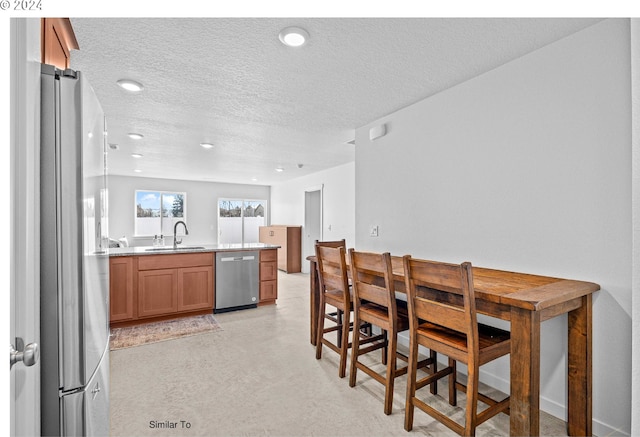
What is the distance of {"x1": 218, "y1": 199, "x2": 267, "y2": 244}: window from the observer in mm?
8680

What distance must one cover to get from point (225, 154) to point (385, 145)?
2802mm

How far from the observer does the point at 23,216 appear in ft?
2.87

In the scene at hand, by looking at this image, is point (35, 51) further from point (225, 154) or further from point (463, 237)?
point (225, 154)

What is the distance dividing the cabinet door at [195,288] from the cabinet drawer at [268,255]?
0.70 m

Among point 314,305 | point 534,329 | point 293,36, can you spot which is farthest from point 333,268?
point 293,36

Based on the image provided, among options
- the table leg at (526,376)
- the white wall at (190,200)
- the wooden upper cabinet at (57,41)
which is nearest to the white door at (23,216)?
the wooden upper cabinet at (57,41)

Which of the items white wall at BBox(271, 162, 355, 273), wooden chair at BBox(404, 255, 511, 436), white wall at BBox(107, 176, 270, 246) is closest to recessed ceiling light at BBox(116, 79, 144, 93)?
wooden chair at BBox(404, 255, 511, 436)

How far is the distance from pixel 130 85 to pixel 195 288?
95.5 inches

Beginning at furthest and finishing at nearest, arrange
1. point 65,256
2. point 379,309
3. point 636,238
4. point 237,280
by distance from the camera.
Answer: point 237,280 → point 379,309 → point 636,238 → point 65,256

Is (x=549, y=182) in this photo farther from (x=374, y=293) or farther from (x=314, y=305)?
(x=314, y=305)

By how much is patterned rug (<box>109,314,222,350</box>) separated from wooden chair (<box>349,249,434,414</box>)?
1.93 meters

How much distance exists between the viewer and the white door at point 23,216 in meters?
0.84

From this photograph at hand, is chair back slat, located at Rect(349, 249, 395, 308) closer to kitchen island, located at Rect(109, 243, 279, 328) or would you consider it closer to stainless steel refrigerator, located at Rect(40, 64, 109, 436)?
stainless steel refrigerator, located at Rect(40, 64, 109, 436)

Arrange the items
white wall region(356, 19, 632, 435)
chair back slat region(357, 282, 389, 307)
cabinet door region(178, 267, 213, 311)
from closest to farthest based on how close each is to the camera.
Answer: white wall region(356, 19, 632, 435) → chair back slat region(357, 282, 389, 307) → cabinet door region(178, 267, 213, 311)
